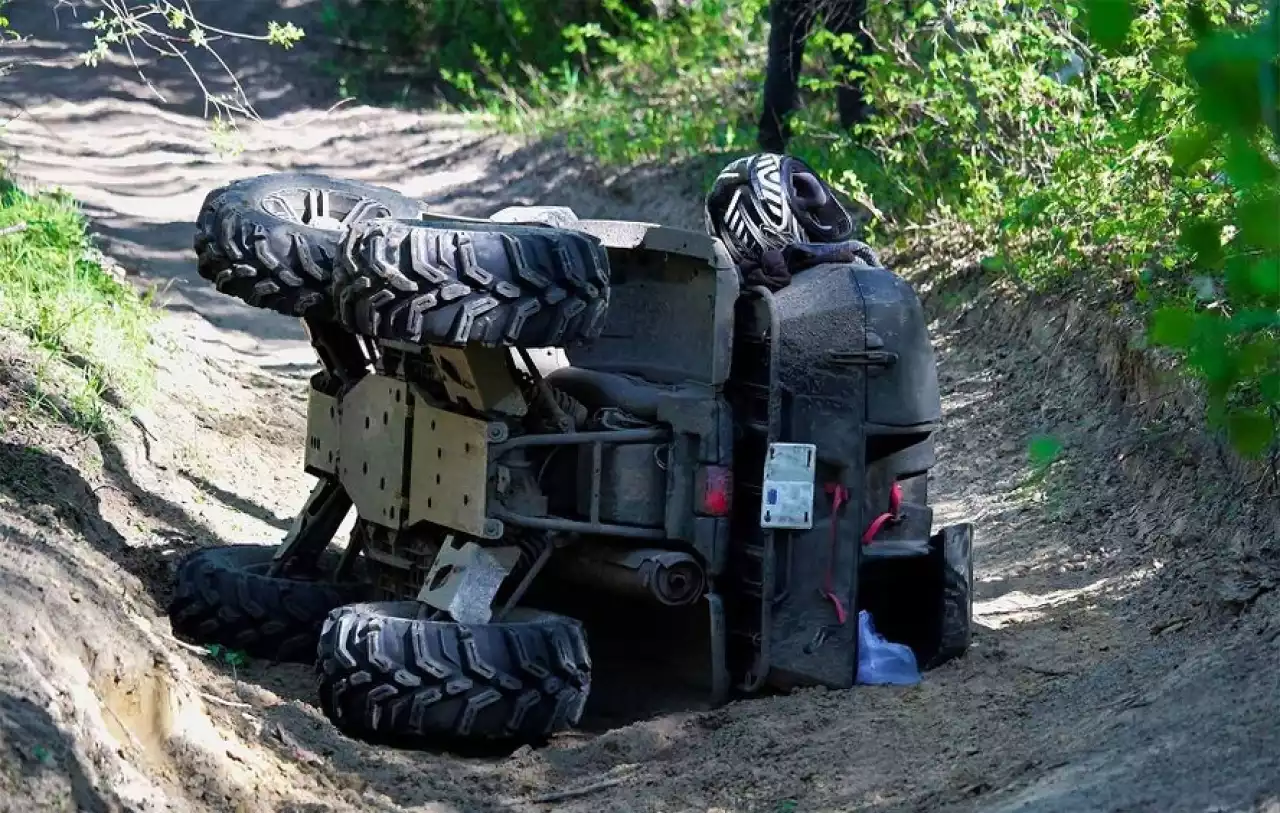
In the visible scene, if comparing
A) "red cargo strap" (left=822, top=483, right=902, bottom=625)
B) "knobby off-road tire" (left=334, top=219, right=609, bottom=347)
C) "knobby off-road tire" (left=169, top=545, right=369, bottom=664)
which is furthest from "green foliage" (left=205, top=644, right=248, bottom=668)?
"red cargo strap" (left=822, top=483, right=902, bottom=625)

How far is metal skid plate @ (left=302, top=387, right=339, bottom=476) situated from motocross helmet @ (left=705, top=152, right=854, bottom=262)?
1.54 metres

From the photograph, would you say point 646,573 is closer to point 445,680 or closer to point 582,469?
point 582,469

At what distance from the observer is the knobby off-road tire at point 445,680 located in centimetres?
571

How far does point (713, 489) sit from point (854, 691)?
801mm

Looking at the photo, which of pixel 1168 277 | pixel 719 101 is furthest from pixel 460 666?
pixel 719 101

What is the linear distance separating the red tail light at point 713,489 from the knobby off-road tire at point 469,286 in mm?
644

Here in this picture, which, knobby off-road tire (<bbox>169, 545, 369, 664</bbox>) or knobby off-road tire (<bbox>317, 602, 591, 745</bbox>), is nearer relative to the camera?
knobby off-road tire (<bbox>317, 602, 591, 745</bbox>)

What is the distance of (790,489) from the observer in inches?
240

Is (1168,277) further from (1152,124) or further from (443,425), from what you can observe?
(443,425)

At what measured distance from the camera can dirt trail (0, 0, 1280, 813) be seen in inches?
182

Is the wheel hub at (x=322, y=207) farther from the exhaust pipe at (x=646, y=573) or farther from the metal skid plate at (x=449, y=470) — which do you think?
the exhaust pipe at (x=646, y=573)

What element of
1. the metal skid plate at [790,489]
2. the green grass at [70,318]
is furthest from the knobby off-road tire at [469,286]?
the green grass at [70,318]

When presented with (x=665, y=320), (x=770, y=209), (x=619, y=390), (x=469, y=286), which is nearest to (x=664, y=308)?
(x=665, y=320)

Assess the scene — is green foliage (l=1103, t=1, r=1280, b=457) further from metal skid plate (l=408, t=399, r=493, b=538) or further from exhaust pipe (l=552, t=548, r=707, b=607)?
metal skid plate (l=408, t=399, r=493, b=538)
